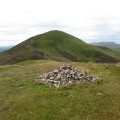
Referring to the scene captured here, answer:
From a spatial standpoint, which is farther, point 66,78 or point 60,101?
point 66,78

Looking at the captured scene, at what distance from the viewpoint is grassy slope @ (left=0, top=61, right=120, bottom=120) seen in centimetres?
2969

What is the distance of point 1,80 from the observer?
44.1m

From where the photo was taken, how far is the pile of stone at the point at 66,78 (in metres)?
38.7

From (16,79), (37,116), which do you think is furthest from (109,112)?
(16,79)

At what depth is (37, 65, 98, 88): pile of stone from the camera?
38.7 m

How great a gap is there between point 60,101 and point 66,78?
7.23m

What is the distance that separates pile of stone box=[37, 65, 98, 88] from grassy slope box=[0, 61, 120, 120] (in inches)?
51.7

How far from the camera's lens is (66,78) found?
39531mm

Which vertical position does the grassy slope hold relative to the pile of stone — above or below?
below

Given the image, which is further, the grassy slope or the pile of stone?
the pile of stone

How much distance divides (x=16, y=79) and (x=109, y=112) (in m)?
17.3

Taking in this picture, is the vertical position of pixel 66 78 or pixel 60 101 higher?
pixel 66 78

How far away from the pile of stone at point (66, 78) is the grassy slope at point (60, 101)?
131 cm

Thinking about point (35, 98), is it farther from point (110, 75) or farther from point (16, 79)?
point (110, 75)
